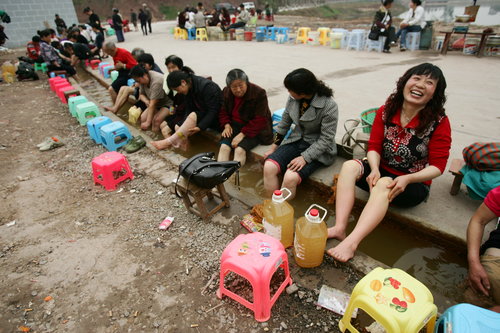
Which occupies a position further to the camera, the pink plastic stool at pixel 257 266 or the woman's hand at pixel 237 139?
the woman's hand at pixel 237 139

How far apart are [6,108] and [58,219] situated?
6.19m

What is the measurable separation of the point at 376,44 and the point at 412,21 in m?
1.26

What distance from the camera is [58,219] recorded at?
312 centimetres

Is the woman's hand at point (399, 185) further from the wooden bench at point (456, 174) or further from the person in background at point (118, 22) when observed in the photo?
the person in background at point (118, 22)

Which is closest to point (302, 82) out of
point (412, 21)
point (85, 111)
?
point (85, 111)

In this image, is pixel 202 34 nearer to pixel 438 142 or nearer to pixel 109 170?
pixel 109 170

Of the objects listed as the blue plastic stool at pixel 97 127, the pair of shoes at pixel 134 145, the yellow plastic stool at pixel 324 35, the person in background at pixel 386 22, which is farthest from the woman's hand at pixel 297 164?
the yellow plastic stool at pixel 324 35

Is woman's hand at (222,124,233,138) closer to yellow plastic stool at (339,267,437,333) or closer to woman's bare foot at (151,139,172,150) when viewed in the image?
woman's bare foot at (151,139,172,150)

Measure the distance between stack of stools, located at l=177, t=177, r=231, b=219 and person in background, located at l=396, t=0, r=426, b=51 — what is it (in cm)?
977

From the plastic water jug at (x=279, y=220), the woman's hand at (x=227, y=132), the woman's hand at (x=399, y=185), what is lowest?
the plastic water jug at (x=279, y=220)

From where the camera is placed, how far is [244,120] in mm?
3930

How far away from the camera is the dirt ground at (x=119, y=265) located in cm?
200

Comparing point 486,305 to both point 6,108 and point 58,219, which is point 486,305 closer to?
point 58,219

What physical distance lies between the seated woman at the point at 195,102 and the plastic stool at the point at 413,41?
8922 mm
